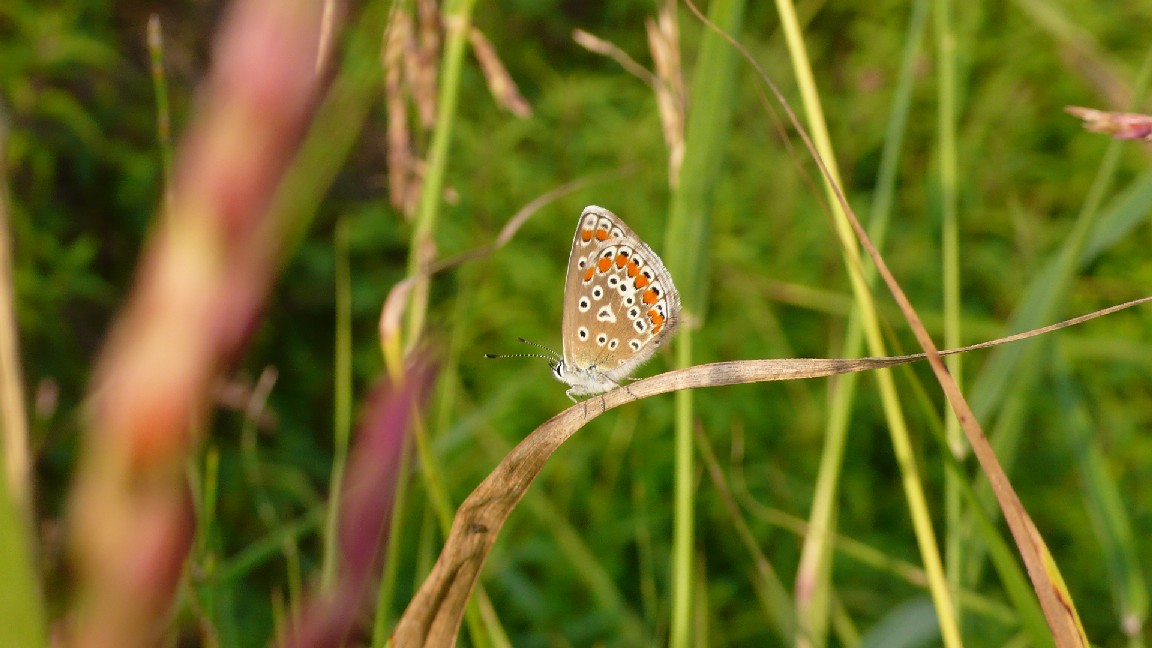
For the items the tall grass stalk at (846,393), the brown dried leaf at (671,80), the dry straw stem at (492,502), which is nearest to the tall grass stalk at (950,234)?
the tall grass stalk at (846,393)

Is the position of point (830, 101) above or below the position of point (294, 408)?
above

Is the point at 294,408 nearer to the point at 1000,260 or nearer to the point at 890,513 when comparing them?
the point at 890,513

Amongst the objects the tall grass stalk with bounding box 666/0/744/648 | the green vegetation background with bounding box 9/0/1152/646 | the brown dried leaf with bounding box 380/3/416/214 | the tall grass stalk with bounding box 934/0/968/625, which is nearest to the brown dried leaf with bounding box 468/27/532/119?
the brown dried leaf with bounding box 380/3/416/214

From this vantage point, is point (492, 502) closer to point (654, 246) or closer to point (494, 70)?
point (494, 70)

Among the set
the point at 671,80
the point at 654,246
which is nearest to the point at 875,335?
the point at 671,80

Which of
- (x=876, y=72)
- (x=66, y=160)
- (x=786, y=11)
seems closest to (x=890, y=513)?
(x=876, y=72)

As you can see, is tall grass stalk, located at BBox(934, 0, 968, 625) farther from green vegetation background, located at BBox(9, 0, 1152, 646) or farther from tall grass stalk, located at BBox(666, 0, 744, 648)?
green vegetation background, located at BBox(9, 0, 1152, 646)
